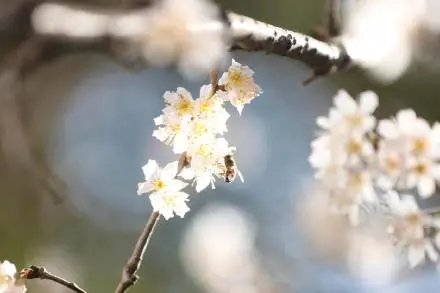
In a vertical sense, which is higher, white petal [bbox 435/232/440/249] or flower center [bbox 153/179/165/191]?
→ white petal [bbox 435/232/440/249]

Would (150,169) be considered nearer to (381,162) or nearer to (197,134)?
(197,134)

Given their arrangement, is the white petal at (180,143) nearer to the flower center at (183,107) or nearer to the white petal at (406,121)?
the flower center at (183,107)

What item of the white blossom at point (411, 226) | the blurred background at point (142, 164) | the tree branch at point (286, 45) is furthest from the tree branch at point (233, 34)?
the blurred background at point (142, 164)

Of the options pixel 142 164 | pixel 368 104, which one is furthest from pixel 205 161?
pixel 142 164

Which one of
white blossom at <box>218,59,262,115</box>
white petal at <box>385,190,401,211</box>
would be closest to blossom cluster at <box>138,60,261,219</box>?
white blossom at <box>218,59,262,115</box>

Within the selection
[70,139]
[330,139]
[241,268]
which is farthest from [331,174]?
[70,139]

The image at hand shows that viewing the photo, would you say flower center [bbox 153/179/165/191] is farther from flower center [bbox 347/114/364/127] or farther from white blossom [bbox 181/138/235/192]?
flower center [bbox 347/114/364/127]
